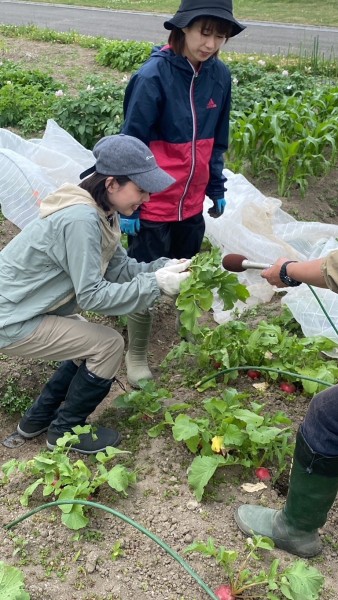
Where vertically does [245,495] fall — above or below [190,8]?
below

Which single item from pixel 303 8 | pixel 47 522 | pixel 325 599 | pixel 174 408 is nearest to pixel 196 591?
pixel 325 599

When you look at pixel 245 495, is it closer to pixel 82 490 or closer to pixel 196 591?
pixel 196 591

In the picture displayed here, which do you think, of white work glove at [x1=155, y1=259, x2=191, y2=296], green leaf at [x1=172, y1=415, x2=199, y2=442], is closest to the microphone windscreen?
white work glove at [x1=155, y1=259, x2=191, y2=296]

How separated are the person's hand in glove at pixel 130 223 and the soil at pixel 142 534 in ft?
2.77

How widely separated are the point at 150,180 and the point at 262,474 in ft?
4.24

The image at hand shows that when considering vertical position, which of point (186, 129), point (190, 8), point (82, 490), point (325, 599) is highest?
point (190, 8)

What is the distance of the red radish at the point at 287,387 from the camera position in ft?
11.0

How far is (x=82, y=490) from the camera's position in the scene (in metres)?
2.56

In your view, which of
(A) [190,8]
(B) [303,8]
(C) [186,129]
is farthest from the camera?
(B) [303,8]

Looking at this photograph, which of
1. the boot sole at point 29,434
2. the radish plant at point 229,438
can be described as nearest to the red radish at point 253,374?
the radish plant at point 229,438

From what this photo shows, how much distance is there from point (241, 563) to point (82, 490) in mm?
642

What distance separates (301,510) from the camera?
2.39m

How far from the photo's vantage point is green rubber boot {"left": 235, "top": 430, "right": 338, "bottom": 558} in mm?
2283

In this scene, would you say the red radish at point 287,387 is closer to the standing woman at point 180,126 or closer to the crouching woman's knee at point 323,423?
the standing woman at point 180,126
